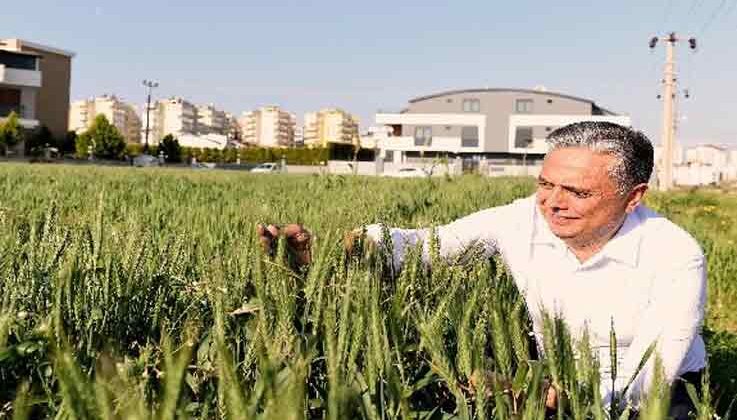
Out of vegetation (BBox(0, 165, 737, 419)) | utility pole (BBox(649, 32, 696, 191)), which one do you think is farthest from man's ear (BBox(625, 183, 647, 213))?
utility pole (BBox(649, 32, 696, 191))

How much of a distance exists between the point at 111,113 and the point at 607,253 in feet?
539

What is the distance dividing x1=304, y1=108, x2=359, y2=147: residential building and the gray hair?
15182cm

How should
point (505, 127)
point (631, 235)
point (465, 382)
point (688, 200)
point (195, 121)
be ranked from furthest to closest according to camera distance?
point (195, 121) < point (505, 127) < point (688, 200) < point (631, 235) < point (465, 382)

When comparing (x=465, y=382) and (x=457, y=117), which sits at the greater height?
(x=457, y=117)

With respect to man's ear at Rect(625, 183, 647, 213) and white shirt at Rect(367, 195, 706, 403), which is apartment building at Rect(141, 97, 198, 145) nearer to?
white shirt at Rect(367, 195, 706, 403)

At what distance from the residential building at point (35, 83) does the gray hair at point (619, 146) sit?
61.0 metres

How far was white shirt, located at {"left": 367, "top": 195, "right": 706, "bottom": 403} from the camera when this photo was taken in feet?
7.06

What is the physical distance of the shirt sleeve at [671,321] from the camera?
208 cm

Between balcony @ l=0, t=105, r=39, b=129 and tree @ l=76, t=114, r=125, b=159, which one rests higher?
balcony @ l=0, t=105, r=39, b=129

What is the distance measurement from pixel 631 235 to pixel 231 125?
19602 centimetres

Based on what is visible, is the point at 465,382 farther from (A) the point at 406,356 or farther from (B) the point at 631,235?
(B) the point at 631,235

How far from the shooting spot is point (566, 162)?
2.25 m

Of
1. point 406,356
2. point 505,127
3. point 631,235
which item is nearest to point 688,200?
point 631,235

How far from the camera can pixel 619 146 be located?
2.23m
